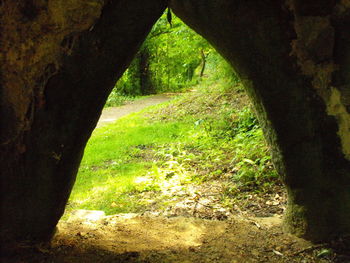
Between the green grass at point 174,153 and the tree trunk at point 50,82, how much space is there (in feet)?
7.93

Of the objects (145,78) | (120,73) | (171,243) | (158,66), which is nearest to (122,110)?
(145,78)

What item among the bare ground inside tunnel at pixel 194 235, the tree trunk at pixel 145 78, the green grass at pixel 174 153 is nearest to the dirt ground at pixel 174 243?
the bare ground inside tunnel at pixel 194 235

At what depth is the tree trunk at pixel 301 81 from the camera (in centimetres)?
265

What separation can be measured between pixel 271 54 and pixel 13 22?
5.97 ft

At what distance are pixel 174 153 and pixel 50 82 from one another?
17.2 feet

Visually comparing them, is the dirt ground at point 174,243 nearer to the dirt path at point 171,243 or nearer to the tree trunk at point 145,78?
the dirt path at point 171,243

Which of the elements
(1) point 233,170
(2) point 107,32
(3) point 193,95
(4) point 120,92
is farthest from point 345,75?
(4) point 120,92

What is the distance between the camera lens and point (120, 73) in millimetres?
2732

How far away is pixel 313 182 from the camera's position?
2.92 metres

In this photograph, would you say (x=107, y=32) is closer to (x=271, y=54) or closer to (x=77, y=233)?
(x=271, y=54)

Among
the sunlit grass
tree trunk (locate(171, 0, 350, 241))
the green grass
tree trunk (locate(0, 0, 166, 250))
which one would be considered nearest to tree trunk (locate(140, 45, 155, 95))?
the sunlit grass

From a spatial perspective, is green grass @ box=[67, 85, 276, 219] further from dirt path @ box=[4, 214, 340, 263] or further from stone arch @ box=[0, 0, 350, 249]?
stone arch @ box=[0, 0, 350, 249]

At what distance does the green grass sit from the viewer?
544cm

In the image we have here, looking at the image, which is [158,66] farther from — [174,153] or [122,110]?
[174,153]
